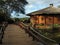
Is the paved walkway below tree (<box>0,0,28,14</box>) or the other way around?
below

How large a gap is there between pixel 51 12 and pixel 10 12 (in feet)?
149

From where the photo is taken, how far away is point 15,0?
92.4 metres

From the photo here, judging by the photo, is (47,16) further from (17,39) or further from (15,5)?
(15,5)

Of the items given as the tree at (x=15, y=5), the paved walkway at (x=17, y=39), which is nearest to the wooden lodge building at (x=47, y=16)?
the paved walkway at (x=17, y=39)

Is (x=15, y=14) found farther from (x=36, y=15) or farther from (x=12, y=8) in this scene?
(x=36, y=15)

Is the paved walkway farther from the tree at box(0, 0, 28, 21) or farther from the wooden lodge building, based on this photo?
the tree at box(0, 0, 28, 21)

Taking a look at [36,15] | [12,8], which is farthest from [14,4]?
[36,15]

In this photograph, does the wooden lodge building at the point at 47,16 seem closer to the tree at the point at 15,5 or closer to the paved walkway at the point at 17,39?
the paved walkway at the point at 17,39

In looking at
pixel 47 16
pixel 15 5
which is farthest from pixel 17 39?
pixel 15 5

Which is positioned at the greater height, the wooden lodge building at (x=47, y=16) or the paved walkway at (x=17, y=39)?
the wooden lodge building at (x=47, y=16)

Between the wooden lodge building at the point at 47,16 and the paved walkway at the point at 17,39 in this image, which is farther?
the wooden lodge building at the point at 47,16

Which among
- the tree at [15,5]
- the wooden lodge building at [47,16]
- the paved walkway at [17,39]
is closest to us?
the paved walkway at [17,39]

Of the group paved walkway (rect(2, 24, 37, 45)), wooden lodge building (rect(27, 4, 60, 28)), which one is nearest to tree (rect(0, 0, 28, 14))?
wooden lodge building (rect(27, 4, 60, 28))

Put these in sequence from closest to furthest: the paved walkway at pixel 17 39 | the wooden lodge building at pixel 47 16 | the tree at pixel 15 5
Result: the paved walkway at pixel 17 39 < the wooden lodge building at pixel 47 16 < the tree at pixel 15 5
